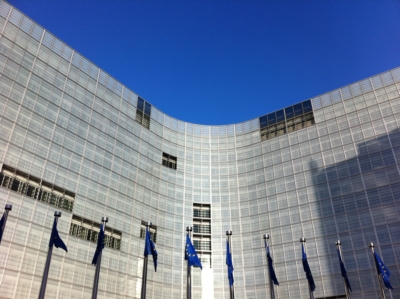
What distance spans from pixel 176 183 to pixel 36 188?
25.2 metres

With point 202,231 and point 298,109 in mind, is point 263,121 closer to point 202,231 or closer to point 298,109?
point 298,109

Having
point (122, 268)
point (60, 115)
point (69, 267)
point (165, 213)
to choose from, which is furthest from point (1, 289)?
point (165, 213)

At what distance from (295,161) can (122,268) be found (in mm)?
32162

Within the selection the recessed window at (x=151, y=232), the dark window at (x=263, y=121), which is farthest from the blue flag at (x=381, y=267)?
the dark window at (x=263, y=121)

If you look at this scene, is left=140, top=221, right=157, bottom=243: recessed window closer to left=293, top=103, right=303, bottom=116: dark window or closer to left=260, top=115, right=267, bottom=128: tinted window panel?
left=260, top=115, right=267, bottom=128: tinted window panel

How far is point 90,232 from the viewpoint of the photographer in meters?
50.7

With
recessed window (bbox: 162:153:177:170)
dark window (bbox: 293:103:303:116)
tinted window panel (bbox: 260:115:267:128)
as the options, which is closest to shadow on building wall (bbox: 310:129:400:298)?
dark window (bbox: 293:103:303:116)

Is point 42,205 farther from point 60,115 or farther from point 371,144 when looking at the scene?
point 371,144

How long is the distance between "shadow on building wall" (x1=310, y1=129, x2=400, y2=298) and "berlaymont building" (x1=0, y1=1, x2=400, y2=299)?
6.0 inches

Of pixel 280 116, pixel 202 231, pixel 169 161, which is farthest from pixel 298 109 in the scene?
pixel 202 231

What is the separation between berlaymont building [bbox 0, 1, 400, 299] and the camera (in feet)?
154

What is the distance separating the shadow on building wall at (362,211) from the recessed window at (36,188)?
118ft

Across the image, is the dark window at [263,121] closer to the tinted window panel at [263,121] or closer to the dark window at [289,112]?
the tinted window panel at [263,121]

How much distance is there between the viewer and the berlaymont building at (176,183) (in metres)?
47.0
